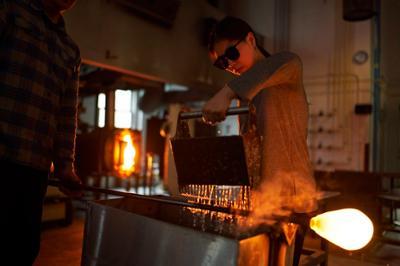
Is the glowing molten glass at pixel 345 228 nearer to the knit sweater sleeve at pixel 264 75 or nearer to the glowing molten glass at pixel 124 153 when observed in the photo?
the knit sweater sleeve at pixel 264 75

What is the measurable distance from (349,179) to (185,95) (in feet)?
13.1

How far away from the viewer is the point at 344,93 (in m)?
7.64

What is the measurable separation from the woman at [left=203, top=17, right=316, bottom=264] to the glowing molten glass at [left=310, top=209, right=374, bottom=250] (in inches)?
9.5

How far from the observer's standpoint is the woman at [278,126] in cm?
135

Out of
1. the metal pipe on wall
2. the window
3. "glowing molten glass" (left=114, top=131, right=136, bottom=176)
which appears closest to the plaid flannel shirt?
"glowing molten glass" (left=114, top=131, right=136, bottom=176)

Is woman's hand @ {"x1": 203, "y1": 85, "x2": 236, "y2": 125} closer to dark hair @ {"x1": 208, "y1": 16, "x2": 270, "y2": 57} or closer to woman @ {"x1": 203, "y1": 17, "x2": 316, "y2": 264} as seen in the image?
woman @ {"x1": 203, "y1": 17, "x2": 316, "y2": 264}

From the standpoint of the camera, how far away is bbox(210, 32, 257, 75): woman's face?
1.47 metres

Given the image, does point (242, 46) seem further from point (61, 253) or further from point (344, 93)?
point (344, 93)

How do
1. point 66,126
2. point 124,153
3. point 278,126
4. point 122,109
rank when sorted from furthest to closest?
point 122,109 < point 124,153 < point 66,126 < point 278,126

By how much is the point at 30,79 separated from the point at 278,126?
3.52 feet

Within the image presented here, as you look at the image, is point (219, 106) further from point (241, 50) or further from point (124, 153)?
point (124, 153)

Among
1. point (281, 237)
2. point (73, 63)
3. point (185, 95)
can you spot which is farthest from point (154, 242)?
point (185, 95)

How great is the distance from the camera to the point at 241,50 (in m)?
1.47

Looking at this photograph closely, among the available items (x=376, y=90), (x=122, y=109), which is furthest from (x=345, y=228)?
(x=376, y=90)
